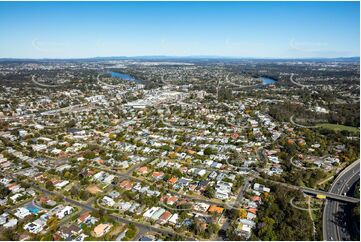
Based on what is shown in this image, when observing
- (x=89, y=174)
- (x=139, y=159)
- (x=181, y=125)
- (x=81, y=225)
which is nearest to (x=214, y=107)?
(x=181, y=125)

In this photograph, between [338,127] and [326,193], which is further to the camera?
[338,127]

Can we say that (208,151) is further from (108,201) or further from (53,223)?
(53,223)

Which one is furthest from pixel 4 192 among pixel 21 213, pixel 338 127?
pixel 338 127

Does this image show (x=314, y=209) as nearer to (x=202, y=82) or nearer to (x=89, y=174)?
(x=89, y=174)

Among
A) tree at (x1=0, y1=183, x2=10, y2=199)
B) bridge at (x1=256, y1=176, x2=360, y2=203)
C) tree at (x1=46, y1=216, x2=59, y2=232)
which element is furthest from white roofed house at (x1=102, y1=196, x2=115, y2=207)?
bridge at (x1=256, y1=176, x2=360, y2=203)

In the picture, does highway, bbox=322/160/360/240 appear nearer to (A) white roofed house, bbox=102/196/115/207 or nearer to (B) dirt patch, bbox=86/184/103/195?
(A) white roofed house, bbox=102/196/115/207

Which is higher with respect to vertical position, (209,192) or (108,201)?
(209,192)

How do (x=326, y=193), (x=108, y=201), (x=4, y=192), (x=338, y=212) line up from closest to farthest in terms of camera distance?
(x=338, y=212), (x=108, y=201), (x=4, y=192), (x=326, y=193)

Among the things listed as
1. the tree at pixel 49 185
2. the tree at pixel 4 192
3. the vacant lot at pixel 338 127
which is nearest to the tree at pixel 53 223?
the tree at pixel 49 185

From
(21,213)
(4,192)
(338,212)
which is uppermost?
(4,192)
